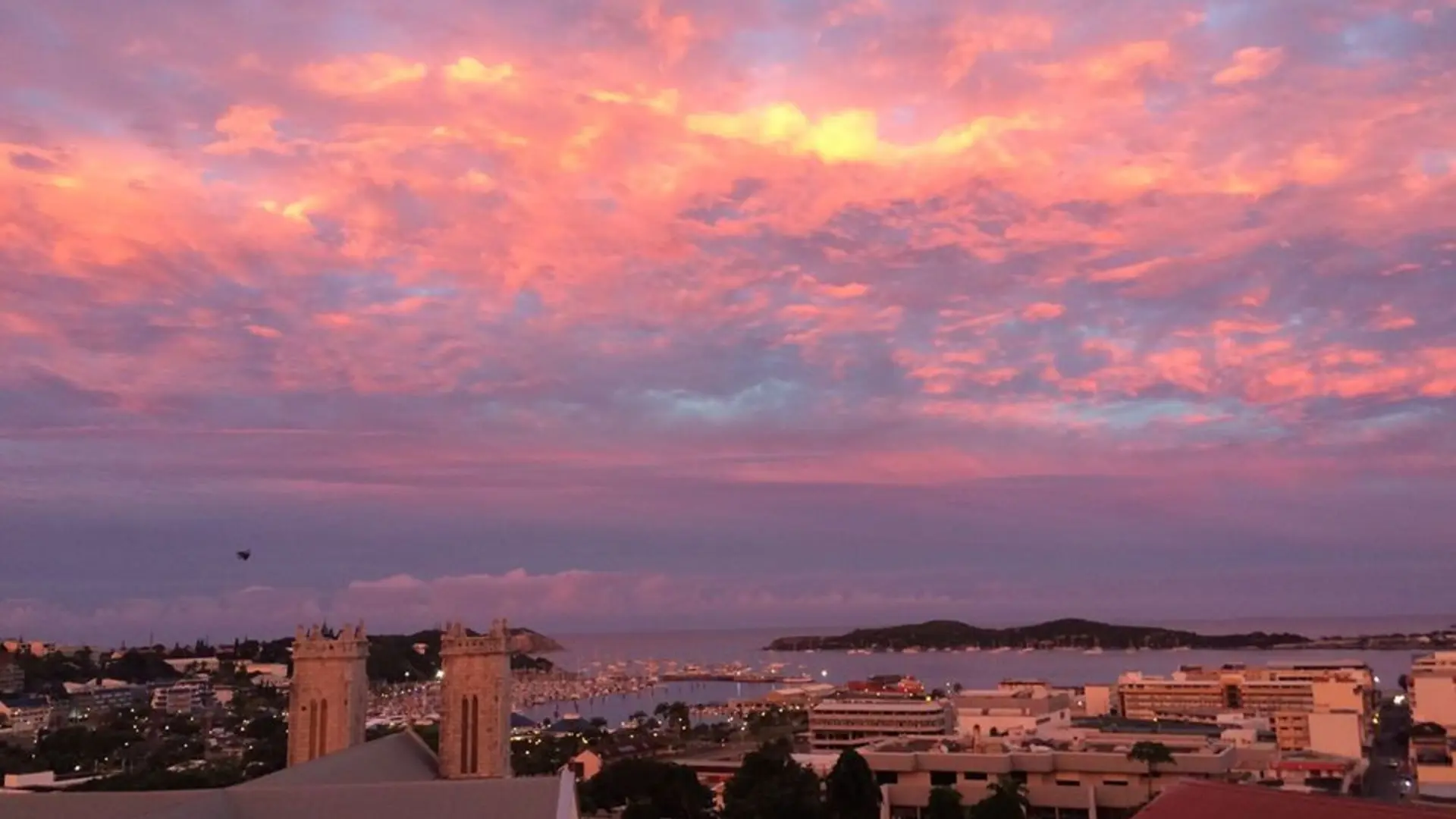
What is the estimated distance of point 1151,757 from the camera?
4919cm

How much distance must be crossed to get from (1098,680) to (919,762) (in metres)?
138

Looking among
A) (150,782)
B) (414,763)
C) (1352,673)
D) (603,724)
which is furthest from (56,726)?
(1352,673)

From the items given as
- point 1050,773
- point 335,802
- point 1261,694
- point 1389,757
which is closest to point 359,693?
point 335,802

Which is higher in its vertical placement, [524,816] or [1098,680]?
[524,816]

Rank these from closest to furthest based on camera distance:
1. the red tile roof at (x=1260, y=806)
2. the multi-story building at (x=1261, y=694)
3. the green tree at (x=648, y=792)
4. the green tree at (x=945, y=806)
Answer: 1. the red tile roof at (x=1260, y=806)
2. the green tree at (x=945, y=806)
3. the green tree at (x=648, y=792)
4. the multi-story building at (x=1261, y=694)

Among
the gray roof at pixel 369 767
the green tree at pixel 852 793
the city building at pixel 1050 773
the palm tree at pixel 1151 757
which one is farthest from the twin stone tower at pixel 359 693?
the palm tree at pixel 1151 757

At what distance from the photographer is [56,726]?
3782 inches

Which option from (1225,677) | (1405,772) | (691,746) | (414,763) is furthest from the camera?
(1225,677)

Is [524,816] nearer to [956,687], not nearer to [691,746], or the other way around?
[691,746]

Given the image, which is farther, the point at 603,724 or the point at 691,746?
the point at 603,724

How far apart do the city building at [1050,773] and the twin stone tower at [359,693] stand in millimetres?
28415

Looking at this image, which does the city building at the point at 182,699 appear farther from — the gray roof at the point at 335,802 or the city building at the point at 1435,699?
the city building at the point at 1435,699

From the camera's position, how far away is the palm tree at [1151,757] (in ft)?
161

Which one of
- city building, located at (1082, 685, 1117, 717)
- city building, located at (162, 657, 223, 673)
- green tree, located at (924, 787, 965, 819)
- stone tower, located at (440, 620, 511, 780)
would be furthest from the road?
city building, located at (162, 657, 223, 673)
